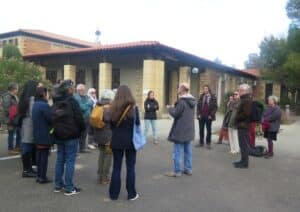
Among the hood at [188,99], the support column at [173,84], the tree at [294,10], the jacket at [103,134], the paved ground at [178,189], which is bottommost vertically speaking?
the paved ground at [178,189]

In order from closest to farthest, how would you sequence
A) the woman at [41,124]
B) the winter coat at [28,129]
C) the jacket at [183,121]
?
the woman at [41,124] → the winter coat at [28,129] → the jacket at [183,121]

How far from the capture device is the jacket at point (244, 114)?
7590mm

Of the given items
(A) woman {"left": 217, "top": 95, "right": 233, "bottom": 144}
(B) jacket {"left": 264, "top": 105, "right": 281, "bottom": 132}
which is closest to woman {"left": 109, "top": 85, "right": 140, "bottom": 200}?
(B) jacket {"left": 264, "top": 105, "right": 281, "bottom": 132}

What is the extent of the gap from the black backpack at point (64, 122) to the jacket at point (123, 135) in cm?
59

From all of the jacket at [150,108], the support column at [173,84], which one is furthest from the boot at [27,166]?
the support column at [173,84]

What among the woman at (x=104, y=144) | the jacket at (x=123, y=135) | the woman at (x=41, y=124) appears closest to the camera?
the jacket at (x=123, y=135)

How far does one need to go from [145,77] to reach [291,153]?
1069 cm

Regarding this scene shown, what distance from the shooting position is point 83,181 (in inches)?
241

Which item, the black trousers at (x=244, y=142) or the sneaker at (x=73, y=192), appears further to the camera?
the black trousers at (x=244, y=142)

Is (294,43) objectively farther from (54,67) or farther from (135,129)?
(135,129)

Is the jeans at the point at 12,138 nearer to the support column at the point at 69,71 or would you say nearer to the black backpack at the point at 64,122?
the black backpack at the point at 64,122

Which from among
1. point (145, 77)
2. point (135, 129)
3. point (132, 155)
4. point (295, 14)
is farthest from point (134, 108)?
point (295, 14)

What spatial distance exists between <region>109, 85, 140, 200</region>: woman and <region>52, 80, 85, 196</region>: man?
59 cm

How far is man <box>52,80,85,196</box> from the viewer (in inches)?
205
